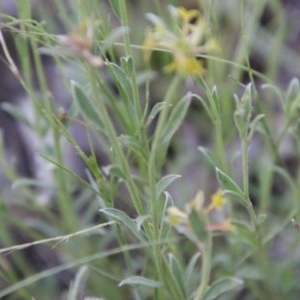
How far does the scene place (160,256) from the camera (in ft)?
2.63

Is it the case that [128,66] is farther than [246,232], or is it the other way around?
[246,232]

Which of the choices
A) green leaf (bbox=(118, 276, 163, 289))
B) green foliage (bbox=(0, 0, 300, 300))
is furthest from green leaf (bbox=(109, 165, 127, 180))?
green leaf (bbox=(118, 276, 163, 289))

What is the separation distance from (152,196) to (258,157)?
84cm

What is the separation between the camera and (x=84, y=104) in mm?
831

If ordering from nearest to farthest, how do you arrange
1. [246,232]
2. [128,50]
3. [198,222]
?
[198,222]
[128,50]
[246,232]

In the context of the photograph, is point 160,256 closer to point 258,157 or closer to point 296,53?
point 258,157

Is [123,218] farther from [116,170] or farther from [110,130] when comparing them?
[110,130]

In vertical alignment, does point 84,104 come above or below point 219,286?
above

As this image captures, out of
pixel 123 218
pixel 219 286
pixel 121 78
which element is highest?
pixel 121 78

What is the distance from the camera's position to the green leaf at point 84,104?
0.81 metres

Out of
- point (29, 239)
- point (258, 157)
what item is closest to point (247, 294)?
point (258, 157)

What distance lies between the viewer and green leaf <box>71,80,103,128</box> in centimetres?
81

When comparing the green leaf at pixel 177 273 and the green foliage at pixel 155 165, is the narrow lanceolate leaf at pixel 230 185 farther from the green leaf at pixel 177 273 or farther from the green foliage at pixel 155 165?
the green leaf at pixel 177 273

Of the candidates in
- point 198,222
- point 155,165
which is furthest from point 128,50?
point 198,222
